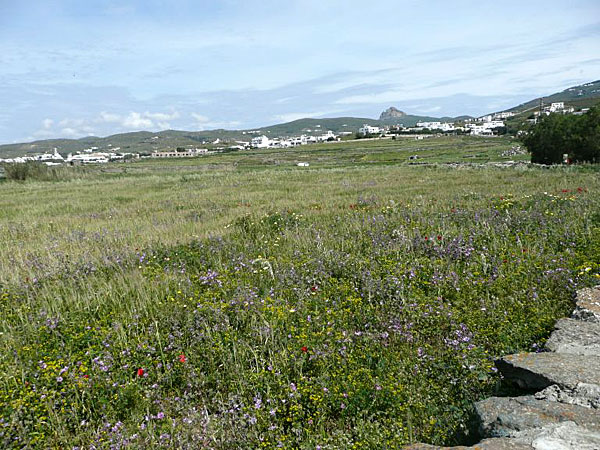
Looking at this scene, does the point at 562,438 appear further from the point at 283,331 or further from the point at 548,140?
the point at 548,140

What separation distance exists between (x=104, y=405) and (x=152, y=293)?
2807 millimetres

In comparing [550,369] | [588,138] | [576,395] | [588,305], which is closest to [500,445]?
[576,395]

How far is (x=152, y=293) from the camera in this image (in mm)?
6609

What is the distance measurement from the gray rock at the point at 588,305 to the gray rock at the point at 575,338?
0.51 feet

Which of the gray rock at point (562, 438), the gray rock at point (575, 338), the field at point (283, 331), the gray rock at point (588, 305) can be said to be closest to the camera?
the gray rock at point (562, 438)

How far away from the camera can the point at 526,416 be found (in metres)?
3.09

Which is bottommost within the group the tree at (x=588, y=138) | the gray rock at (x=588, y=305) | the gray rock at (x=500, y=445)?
the gray rock at (x=500, y=445)

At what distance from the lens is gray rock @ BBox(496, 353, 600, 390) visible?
346 centimetres

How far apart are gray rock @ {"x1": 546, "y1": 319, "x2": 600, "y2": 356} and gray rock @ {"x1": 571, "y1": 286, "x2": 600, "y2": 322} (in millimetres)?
154

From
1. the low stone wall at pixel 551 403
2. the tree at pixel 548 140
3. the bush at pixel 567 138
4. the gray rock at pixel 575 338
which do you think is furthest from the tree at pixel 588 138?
the low stone wall at pixel 551 403

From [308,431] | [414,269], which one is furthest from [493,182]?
[308,431]

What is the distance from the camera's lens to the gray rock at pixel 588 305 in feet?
15.9

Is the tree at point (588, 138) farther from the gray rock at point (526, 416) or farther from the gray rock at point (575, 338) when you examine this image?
the gray rock at point (526, 416)

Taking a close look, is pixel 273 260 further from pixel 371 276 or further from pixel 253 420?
pixel 253 420
